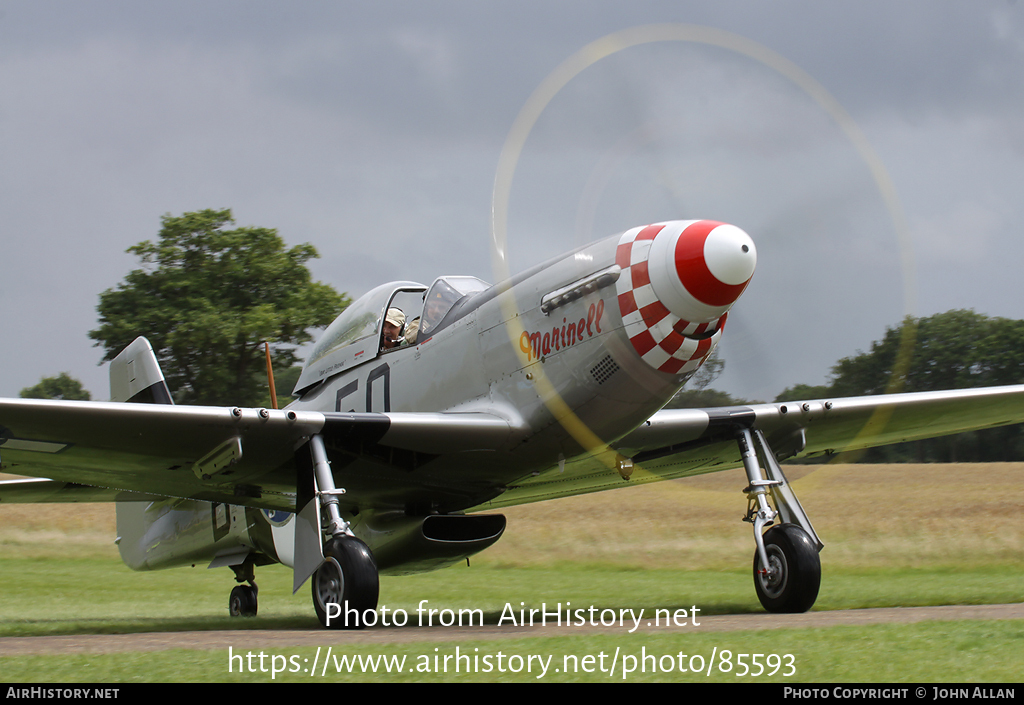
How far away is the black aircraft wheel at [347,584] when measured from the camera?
22.2ft

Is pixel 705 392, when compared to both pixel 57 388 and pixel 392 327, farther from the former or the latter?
pixel 57 388

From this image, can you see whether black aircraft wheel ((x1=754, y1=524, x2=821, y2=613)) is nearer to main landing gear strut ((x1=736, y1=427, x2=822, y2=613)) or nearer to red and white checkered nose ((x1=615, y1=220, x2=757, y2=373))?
main landing gear strut ((x1=736, y1=427, x2=822, y2=613))

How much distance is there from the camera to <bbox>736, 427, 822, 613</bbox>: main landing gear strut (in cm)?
750

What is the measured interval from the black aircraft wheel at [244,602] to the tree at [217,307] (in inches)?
1050

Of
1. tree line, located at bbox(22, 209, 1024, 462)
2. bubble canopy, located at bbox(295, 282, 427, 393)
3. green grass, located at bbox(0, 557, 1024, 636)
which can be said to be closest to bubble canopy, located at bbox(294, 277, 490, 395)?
bubble canopy, located at bbox(295, 282, 427, 393)

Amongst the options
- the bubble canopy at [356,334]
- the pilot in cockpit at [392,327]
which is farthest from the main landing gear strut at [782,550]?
the bubble canopy at [356,334]

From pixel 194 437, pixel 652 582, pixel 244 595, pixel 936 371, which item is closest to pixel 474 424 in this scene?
pixel 194 437

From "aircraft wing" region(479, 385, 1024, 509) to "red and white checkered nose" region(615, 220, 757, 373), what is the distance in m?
1.63

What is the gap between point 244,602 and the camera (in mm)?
12070

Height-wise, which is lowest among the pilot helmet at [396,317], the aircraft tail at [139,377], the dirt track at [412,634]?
the dirt track at [412,634]

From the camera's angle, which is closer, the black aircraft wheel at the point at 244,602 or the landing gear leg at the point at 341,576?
the landing gear leg at the point at 341,576

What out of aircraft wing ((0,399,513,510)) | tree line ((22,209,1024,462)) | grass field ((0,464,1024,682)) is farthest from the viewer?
tree line ((22,209,1024,462))

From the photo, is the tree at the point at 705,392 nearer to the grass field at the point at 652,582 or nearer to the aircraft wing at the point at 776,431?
the aircraft wing at the point at 776,431
